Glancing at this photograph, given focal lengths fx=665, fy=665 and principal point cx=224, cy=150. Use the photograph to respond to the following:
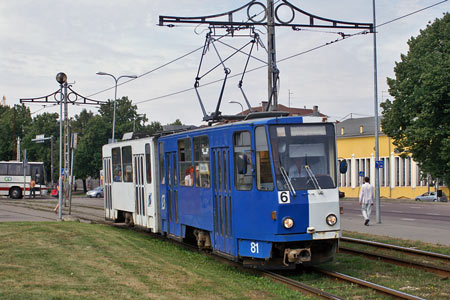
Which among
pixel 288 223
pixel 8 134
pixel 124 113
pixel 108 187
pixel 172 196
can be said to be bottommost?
pixel 288 223

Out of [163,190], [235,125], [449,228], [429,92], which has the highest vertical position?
[429,92]

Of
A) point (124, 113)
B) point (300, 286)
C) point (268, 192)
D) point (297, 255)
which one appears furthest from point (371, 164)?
point (300, 286)

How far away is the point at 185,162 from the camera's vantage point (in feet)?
51.3

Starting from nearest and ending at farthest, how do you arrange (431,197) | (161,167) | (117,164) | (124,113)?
(161,167)
(117,164)
(431,197)
(124,113)

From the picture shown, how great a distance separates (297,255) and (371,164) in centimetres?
6711

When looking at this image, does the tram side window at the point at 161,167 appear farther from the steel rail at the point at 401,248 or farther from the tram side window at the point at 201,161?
the steel rail at the point at 401,248

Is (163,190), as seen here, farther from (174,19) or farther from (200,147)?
(174,19)

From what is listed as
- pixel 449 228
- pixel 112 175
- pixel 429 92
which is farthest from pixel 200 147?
pixel 429 92

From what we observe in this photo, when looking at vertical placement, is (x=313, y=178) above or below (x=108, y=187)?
above

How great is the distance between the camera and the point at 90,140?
270ft

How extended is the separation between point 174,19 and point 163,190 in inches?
226

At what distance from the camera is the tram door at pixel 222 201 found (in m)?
13.1

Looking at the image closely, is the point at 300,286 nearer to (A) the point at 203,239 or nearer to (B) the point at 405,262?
(B) the point at 405,262

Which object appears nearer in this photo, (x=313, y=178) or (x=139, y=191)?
(x=313, y=178)
